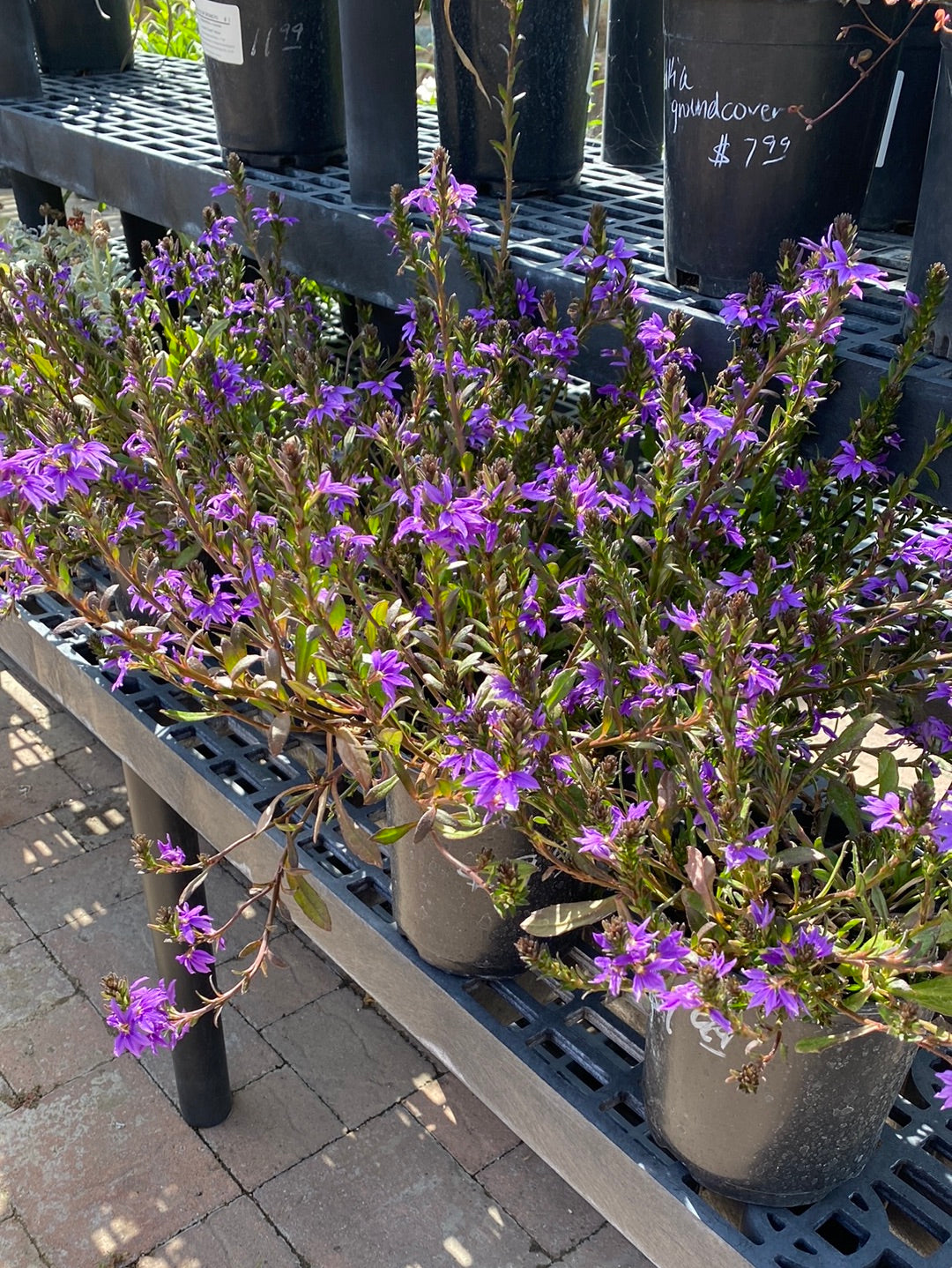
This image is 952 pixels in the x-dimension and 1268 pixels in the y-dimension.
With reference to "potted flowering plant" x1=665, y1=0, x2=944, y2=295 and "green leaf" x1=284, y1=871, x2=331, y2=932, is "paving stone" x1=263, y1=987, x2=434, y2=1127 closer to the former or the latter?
"green leaf" x1=284, y1=871, x2=331, y2=932

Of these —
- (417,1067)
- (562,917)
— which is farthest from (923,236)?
(417,1067)

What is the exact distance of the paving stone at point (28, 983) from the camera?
2324 mm

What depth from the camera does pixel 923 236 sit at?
1.21 m

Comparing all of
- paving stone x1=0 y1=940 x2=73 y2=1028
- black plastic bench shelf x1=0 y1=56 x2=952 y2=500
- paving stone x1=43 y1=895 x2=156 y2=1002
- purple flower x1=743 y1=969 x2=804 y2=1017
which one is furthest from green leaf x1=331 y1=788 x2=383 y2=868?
paving stone x1=0 y1=940 x2=73 y2=1028

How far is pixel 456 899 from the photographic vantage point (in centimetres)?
123

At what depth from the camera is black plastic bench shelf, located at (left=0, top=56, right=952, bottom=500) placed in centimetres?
130

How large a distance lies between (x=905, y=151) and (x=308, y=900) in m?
1.26

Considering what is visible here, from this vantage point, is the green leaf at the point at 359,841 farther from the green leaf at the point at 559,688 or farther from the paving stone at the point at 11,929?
the paving stone at the point at 11,929

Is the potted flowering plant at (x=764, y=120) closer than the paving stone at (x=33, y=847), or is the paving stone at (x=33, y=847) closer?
the potted flowering plant at (x=764, y=120)

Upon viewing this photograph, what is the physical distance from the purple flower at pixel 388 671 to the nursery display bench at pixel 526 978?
0.37 m

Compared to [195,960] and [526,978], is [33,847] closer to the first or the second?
[195,960]

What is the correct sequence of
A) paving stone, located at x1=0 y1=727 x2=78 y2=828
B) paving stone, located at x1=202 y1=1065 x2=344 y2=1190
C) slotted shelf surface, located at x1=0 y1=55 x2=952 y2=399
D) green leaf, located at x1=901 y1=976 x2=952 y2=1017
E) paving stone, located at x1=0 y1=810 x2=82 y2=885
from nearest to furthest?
green leaf, located at x1=901 y1=976 x2=952 y2=1017 → slotted shelf surface, located at x1=0 y1=55 x2=952 y2=399 → paving stone, located at x1=202 y1=1065 x2=344 y2=1190 → paving stone, located at x1=0 y1=810 x2=82 y2=885 → paving stone, located at x1=0 y1=727 x2=78 y2=828

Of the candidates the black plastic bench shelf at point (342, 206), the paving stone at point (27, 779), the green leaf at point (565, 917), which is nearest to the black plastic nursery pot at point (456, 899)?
the green leaf at point (565, 917)

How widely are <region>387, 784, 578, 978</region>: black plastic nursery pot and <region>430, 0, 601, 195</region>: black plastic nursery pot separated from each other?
43.3 inches
